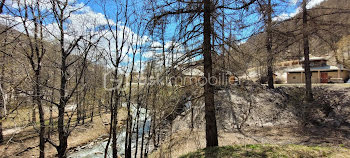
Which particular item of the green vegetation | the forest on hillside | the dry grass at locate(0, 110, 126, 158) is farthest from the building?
the dry grass at locate(0, 110, 126, 158)

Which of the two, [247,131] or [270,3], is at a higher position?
[270,3]

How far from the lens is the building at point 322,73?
1806 centimetres

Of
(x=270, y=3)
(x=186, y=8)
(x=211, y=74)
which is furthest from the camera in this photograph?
(x=211, y=74)

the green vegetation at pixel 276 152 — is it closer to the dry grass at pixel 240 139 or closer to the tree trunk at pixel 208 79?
the tree trunk at pixel 208 79

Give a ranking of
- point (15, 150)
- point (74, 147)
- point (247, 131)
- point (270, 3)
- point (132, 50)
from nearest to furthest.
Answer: point (270, 3) → point (132, 50) → point (247, 131) → point (15, 150) → point (74, 147)

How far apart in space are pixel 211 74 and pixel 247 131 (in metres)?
6.77

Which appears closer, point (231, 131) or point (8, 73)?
point (8, 73)

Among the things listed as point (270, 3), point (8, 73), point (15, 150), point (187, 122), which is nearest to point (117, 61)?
point (8, 73)

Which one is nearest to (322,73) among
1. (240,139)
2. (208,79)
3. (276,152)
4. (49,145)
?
(240,139)

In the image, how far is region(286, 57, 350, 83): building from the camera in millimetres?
18062

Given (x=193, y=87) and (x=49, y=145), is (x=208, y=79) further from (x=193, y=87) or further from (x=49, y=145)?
(x=49, y=145)

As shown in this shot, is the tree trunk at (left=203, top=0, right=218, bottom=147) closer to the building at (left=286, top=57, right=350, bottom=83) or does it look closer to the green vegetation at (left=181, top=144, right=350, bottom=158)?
the green vegetation at (left=181, top=144, right=350, bottom=158)

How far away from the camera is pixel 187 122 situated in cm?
1198

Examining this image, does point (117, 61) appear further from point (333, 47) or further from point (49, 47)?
point (333, 47)
